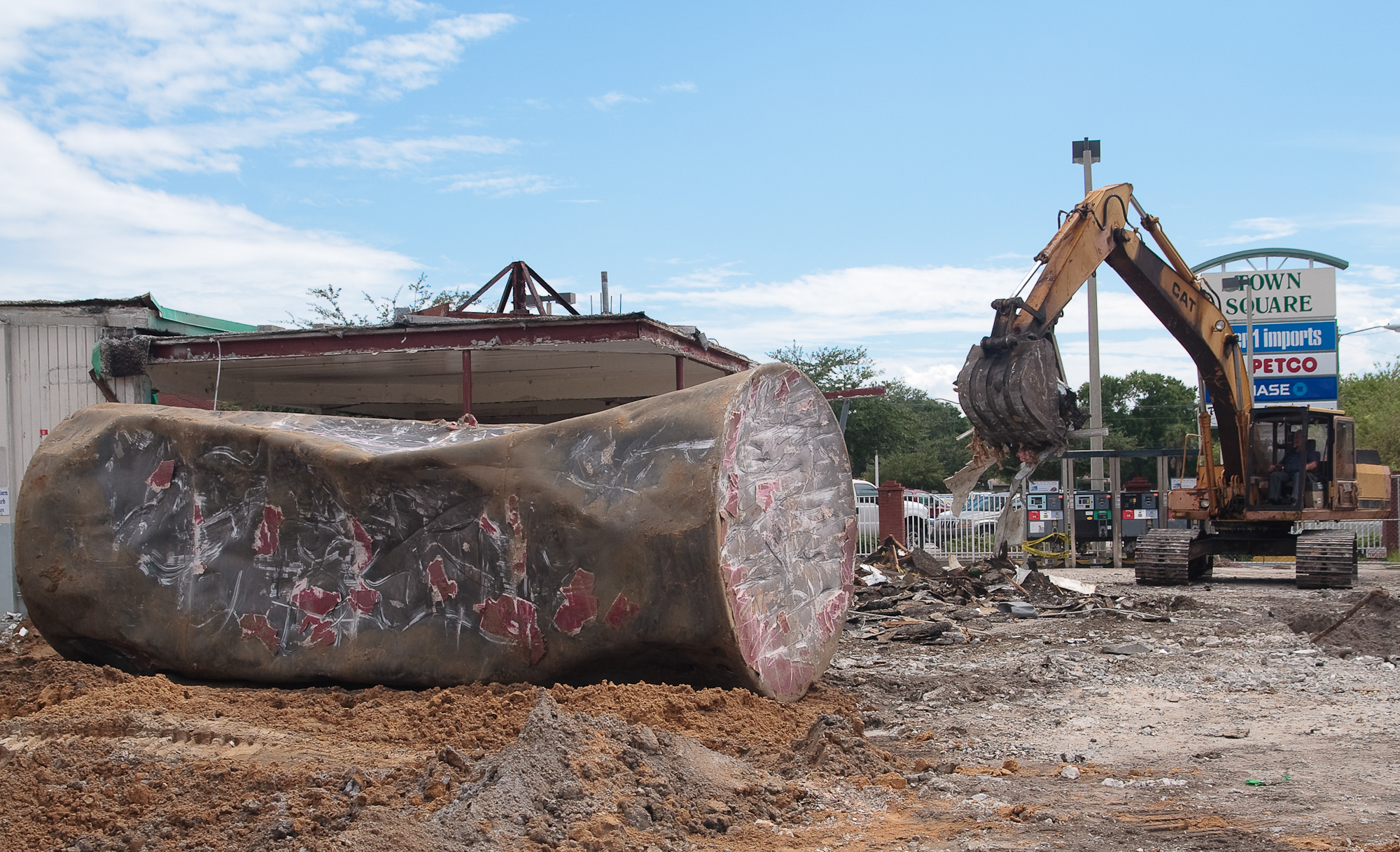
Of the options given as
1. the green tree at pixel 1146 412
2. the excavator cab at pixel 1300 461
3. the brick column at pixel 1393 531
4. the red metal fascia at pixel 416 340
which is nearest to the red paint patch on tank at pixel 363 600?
the red metal fascia at pixel 416 340

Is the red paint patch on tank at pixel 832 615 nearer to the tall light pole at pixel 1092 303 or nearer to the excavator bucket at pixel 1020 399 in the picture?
the excavator bucket at pixel 1020 399

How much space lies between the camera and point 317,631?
644 cm

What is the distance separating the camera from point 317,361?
40.5 ft

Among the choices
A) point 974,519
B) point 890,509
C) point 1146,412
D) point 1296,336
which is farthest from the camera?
point 1146,412

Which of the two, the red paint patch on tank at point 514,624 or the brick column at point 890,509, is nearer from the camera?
the red paint patch on tank at point 514,624

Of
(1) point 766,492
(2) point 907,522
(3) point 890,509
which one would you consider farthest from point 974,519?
(1) point 766,492

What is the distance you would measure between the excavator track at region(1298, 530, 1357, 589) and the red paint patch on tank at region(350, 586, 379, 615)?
14.3 m

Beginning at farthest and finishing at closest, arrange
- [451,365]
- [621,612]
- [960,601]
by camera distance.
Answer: [451,365] < [960,601] < [621,612]

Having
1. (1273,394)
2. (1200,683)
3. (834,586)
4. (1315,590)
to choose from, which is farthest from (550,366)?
(1273,394)

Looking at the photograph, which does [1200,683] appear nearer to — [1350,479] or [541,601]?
[541,601]

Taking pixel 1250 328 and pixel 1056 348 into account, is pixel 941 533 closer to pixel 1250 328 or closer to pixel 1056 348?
pixel 1250 328

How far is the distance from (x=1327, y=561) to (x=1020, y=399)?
24.2ft

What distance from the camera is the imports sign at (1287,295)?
2791 centimetres

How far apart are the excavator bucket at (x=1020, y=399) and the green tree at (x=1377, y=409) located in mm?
24456
